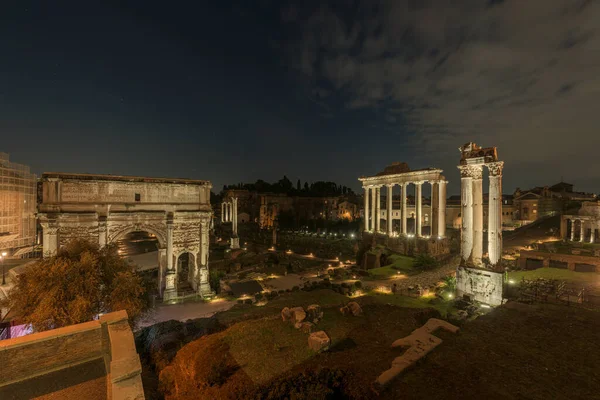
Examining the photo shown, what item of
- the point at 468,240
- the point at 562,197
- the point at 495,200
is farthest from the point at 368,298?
the point at 562,197

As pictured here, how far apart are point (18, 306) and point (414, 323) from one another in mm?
16346

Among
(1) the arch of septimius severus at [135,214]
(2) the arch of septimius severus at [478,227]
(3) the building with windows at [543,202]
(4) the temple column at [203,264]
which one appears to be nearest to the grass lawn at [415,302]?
(2) the arch of septimius severus at [478,227]

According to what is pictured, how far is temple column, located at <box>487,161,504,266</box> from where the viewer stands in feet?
56.3

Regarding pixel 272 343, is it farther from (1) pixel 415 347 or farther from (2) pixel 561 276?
(2) pixel 561 276

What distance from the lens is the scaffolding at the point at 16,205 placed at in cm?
2972

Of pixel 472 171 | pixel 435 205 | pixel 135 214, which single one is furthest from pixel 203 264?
pixel 435 205

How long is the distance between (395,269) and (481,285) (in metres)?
12.3

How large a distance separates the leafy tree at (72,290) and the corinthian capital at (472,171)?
20275mm

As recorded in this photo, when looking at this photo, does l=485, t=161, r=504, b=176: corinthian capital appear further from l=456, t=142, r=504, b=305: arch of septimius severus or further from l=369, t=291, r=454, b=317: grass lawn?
l=369, t=291, r=454, b=317: grass lawn

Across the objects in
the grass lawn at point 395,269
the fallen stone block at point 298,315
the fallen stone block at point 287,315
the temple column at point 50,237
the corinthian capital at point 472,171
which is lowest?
the grass lawn at point 395,269

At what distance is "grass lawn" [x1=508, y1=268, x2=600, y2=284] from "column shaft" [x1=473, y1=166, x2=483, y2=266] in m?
5.53

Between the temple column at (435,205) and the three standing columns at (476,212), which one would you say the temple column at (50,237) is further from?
the temple column at (435,205)

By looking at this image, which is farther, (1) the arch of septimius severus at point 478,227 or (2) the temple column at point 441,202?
(2) the temple column at point 441,202

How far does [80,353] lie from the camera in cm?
803
